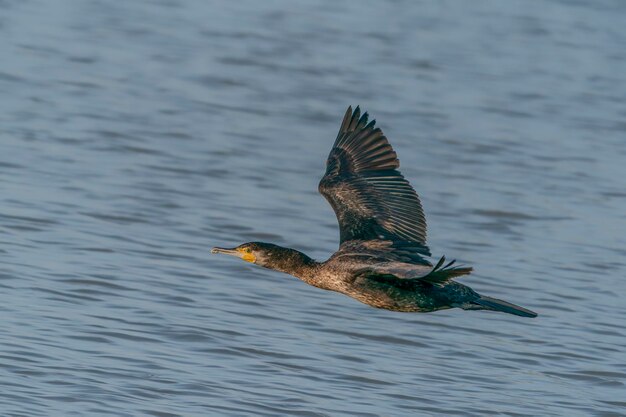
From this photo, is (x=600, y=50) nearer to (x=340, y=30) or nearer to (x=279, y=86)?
(x=340, y=30)

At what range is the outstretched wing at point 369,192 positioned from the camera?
8.41 m

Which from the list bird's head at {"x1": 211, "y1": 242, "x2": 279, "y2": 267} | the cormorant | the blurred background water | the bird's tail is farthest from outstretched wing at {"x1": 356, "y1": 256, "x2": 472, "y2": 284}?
the blurred background water

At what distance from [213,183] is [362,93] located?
3.87 m

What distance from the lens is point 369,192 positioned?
28.1ft

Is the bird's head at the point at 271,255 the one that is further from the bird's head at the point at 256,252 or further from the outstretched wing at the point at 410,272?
the outstretched wing at the point at 410,272

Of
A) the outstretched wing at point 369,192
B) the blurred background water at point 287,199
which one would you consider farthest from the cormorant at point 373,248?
the blurred background water at point 287,199

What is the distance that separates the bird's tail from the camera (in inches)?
301

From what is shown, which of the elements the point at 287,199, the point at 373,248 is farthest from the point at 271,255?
the point at 287,199

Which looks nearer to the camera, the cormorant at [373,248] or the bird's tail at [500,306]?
the bird's tail at [500,306]

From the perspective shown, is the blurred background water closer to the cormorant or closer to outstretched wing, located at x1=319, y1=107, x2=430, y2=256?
the cormorant

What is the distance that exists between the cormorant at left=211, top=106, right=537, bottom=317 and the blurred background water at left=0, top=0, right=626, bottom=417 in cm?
74

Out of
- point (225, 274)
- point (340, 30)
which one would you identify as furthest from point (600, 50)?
point (225, 274)

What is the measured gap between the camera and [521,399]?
870 centimetres

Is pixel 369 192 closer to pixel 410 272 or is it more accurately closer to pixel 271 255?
pixel 271 255
